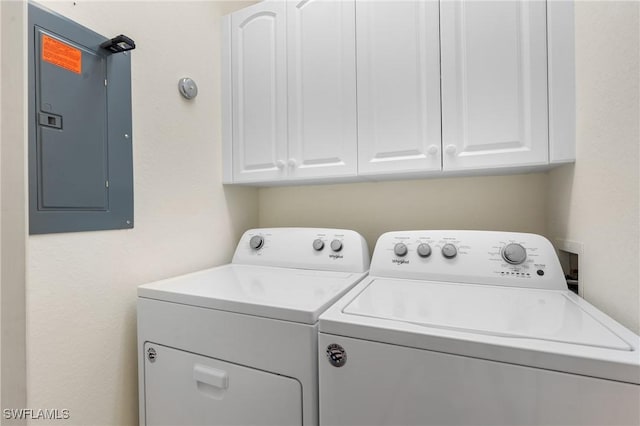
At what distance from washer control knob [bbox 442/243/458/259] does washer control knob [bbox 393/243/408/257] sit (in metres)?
0.14


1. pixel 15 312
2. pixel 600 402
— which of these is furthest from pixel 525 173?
pixel 15 312

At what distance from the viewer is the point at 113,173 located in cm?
100

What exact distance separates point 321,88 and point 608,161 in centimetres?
100

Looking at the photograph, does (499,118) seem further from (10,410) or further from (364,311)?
(10,410)

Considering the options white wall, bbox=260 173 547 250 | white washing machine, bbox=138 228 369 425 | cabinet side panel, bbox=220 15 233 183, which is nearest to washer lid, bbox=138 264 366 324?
white washing machine, bbox=138 228 369 425

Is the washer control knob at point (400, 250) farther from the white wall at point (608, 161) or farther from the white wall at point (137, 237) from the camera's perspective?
the white wall at point (137, 237)

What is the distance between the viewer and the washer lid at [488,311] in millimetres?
627

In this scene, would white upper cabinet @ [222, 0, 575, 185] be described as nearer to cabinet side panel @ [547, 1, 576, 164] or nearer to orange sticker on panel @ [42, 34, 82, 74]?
cabinet side panel @ [547, 1, 576, 164]

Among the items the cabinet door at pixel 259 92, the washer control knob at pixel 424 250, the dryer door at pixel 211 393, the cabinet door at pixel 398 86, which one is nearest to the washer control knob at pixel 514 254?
the washer control knob at pixel 424 250

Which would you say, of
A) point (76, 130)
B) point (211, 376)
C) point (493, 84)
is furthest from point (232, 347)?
point (493, 84)

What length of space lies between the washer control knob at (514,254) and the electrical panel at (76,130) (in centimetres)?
135

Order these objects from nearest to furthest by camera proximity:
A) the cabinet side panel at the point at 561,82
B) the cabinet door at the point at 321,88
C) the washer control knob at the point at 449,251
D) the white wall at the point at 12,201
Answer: the white wall at the point at 12,201, the cabinet side panel at the point at 561,82, the washer control knob at the point at 449,251, the cabinet door at the point at 321,88

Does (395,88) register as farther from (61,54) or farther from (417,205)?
(61,54)

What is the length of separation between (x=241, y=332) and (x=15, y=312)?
0.49 m
